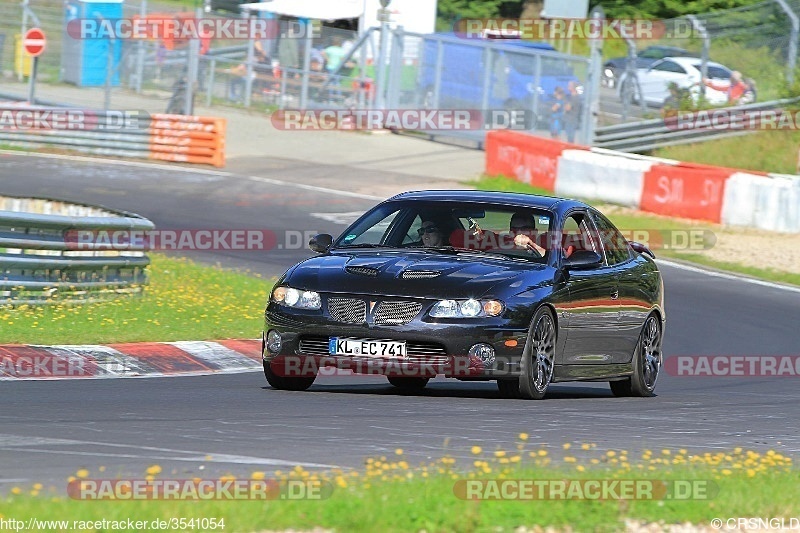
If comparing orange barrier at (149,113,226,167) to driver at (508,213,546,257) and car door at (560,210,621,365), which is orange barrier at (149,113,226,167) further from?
driver at (508,213,546,257)

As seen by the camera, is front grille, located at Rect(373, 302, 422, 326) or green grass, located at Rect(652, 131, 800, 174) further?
green grass, located at Rect(652, 131, 800, 174)

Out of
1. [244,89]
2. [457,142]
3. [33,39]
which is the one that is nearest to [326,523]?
[33,39]

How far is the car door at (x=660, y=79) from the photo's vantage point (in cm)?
3139

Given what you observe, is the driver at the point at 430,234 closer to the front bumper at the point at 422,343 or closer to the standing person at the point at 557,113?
the front bumper at the point at 422,343

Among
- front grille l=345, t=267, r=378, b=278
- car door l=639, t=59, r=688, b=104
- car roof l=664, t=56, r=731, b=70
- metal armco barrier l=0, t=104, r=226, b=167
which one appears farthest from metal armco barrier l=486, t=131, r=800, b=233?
front grille l=345, t=267, r=378, b=278

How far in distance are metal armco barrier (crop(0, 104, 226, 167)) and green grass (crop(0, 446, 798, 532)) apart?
23.8 m

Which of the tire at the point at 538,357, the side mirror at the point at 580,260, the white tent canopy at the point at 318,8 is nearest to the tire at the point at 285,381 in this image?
the tire at the point at 538,357

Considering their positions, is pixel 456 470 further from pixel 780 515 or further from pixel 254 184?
pixel 254 184

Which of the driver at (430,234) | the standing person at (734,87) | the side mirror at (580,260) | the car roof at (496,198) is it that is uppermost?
the standing person at (734,87)

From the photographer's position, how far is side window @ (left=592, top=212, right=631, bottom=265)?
470 inches

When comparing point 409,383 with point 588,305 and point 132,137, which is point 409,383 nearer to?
point 588,305

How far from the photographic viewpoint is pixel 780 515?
6.48 meters

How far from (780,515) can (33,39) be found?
1107 inches

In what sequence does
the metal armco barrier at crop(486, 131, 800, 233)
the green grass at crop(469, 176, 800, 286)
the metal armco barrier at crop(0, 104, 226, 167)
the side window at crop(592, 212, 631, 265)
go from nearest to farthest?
the side window at crop(592, 212, 631, 265) → the green grass at crop(469, 176, 800, 286) → the metal armco barrier at crop(486, 131, 800, 233) → the metal armco barrier at crop(0, 104, 226, 167)
